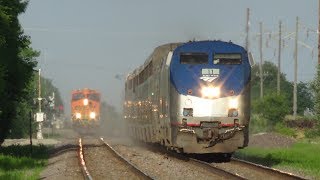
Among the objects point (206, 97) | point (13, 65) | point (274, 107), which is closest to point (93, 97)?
point (274, 107)

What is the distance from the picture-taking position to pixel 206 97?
976 inches

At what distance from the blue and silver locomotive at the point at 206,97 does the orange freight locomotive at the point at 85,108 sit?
44.1 metres

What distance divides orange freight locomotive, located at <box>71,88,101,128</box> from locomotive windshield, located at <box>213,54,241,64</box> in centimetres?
4556

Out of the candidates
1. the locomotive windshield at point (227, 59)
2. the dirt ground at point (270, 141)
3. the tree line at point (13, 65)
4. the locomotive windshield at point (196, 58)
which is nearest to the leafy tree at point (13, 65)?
the tree line at point (13, 65)

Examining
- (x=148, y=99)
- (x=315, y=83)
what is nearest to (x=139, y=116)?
(x=148, y=99)

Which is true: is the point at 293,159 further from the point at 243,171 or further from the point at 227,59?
the point at 243,171

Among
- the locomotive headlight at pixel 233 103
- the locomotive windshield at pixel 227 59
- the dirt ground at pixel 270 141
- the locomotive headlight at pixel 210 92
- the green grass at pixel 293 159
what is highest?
the locomotive windshield at pixel 227 59

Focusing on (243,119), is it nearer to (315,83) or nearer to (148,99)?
(148,99)

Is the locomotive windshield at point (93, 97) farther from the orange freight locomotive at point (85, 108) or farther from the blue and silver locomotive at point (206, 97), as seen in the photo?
the blue and silver locomotive at point (206, 97)

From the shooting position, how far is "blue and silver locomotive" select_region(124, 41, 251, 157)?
2459cm

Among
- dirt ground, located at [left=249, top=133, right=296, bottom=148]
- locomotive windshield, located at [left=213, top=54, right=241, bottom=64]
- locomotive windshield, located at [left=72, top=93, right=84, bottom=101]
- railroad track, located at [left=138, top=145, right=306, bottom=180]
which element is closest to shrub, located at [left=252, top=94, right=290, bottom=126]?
dirt ground, located at [left=249, top=133, right=296, bottom=148]

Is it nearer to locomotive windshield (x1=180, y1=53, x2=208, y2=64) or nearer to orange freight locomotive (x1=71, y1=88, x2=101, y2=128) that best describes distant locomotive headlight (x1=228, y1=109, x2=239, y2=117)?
locomotive windshield (x1=180, y1=53, x2=208, y2=64)

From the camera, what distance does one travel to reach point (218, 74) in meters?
25.4

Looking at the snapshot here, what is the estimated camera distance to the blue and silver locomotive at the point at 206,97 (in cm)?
2459
